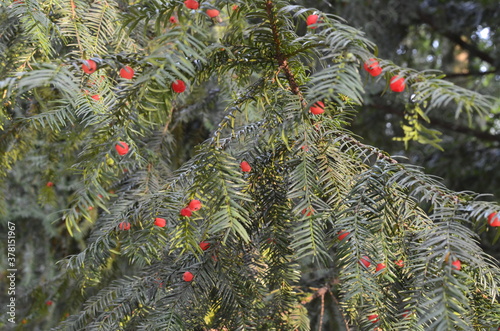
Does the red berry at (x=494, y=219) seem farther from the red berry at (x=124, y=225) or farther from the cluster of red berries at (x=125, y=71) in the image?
the red berry at (x=124, y=225)

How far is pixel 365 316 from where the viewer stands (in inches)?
21.9

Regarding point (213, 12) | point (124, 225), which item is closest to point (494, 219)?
point (213, 12)

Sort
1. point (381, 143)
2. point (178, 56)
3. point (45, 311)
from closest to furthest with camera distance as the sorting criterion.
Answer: point (178, 56) → point (45, 311) → point (381, 143)

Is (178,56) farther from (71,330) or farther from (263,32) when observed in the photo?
(71,330)

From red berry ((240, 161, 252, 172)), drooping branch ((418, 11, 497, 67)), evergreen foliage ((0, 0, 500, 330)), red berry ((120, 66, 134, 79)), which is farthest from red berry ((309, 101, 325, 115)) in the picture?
drooping branch ((418, 11, 497, 67))

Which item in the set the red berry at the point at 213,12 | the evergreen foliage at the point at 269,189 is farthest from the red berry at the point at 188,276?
the red berry at the point at 213,12

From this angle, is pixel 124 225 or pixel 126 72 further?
pixel 124 225

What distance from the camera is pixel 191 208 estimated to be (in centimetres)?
55

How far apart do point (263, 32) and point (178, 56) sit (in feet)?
0.59

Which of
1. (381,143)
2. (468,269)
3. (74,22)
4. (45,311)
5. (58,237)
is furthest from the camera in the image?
(381,143)

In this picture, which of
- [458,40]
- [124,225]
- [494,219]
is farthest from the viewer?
[458,40]

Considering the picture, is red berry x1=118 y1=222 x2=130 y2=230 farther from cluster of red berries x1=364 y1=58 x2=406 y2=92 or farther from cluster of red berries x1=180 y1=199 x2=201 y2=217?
cluster of red berries x1=364 y1=58 x2=406 y2=92

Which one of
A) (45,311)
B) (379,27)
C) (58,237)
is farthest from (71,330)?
(379,27)

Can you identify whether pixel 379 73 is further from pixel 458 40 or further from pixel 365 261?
pixel 458 40
